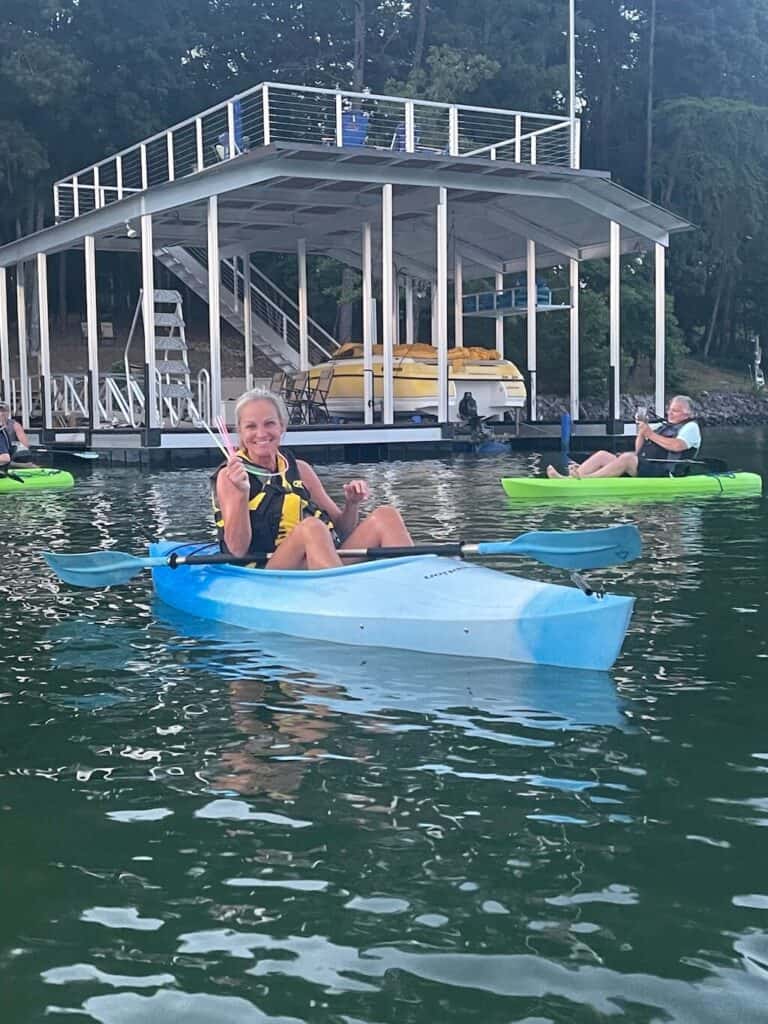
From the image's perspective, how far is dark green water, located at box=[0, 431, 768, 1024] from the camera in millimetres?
3104

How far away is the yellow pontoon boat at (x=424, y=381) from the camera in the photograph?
25312mm

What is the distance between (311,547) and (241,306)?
78.3 ft

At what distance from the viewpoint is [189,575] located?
776 centimetres

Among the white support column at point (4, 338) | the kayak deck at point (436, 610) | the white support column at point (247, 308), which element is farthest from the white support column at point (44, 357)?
the kayak deck at point (436, 610)

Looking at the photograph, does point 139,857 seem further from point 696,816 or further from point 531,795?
point 696,816

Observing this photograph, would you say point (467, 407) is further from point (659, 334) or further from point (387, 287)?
point (387, 287)

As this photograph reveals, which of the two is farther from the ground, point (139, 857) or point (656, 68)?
point (656, 68)

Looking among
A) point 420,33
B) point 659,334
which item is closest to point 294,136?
point 659,334

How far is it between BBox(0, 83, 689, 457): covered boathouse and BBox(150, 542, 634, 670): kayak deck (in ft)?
47.2

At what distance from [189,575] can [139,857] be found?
12.9 ft

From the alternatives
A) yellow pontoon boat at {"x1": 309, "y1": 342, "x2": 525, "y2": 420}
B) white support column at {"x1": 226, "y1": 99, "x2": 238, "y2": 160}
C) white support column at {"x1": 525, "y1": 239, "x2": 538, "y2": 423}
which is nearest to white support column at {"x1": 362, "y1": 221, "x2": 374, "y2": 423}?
yellow pontoon boat at {"x1": 309, "y1": 342, "x2": 525, "y2": 420}

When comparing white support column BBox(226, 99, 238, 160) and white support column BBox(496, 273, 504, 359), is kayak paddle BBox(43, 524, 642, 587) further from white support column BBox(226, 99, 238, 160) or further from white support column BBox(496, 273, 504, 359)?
white support column BBox(496, 273, 504, 359)

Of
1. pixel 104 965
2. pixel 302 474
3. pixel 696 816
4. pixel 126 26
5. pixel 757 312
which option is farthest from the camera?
pixel 757 312

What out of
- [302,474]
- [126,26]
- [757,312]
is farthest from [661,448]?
[757,312]
